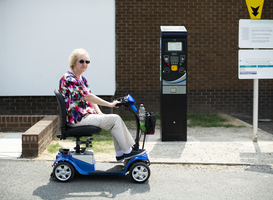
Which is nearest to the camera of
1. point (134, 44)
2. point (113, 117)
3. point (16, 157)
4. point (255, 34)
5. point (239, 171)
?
point (113, 117)

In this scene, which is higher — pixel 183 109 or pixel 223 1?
pixel 223 1

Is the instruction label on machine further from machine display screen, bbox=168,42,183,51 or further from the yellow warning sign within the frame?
machine display screen, bbox=168,42,183,51

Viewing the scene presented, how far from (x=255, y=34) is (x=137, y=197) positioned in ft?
13.2

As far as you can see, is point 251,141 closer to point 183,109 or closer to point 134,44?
point 183,109

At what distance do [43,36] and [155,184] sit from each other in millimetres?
5535

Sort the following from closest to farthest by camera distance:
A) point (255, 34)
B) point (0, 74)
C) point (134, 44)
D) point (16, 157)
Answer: point (16, 157), point (255, 34), point (0, 74), point (134, 44)

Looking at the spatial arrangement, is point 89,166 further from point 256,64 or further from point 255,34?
point 255,34

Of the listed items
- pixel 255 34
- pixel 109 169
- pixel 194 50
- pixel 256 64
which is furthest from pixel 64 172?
pixel 194 50

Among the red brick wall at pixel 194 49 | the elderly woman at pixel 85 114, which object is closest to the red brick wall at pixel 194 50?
the red brick wall at pixel 194 49

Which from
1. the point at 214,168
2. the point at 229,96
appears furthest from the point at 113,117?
the point at 229,96

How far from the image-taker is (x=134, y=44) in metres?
9.20

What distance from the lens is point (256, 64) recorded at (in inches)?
231

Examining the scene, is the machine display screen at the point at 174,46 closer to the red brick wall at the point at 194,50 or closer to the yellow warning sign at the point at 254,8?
the yellow warning sign at the point at 254,8

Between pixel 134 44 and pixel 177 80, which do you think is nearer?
pixel 177 80
